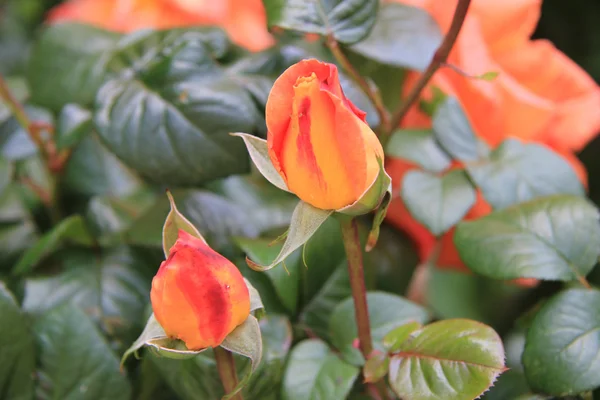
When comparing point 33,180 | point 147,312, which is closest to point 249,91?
point 147,312

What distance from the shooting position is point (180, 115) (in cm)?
41

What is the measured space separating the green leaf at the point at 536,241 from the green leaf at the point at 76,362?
23 cm

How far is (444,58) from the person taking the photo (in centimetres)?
37

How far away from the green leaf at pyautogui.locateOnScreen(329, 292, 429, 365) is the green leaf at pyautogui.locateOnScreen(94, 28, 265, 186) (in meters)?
0.11

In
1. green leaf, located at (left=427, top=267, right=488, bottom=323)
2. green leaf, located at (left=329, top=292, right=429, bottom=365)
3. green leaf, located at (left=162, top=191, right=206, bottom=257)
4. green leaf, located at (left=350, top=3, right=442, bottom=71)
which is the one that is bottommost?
green leaf, located at (left=427, top=267, right=488, bottom=323)

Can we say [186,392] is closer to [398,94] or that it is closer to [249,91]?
[249,91]

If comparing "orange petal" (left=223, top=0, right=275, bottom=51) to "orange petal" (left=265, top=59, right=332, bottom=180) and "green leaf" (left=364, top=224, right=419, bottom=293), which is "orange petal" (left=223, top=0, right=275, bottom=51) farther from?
"orange petal" (left=265, top=59, right=332, bottom=180)

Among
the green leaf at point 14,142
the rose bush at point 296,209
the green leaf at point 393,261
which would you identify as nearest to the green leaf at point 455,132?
the rose bush at point 296,209

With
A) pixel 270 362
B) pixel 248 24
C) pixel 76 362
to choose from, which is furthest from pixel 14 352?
pixel 248 24

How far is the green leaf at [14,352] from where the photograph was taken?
0.37m

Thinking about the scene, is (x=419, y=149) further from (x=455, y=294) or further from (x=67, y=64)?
(x=67, y=64)

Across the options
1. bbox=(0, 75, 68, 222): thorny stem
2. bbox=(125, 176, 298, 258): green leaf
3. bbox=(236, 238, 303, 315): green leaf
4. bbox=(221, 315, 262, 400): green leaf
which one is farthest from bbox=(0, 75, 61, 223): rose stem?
bbox=(221, 315, 262, 400): green leaf

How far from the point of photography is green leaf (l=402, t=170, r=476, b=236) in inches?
16.2

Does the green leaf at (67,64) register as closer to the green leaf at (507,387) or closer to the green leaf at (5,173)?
the green leaf at (5,173)
